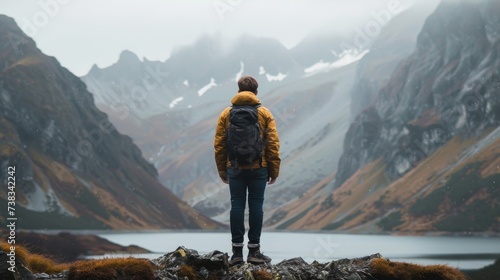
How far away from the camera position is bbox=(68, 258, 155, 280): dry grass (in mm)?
12222

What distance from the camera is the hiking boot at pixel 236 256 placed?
15.6 metres

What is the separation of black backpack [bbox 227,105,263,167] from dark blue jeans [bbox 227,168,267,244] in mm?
340

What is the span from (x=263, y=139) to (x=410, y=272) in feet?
15.7

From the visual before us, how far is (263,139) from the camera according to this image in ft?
52.4

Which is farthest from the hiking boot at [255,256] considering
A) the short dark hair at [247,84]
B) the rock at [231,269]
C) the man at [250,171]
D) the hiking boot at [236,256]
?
the short dark hair at [247,84]

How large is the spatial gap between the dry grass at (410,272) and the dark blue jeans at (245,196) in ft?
10.6

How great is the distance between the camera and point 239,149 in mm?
15547

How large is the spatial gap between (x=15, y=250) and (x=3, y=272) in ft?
4.78

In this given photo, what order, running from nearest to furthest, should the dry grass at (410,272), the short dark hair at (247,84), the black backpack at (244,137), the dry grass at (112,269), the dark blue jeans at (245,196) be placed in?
the dry grass at (112,269), the dry grass at (410,272), the black backpack at (244,137), the dark blue jeans at (245,196), the short dark hair at (247,84)

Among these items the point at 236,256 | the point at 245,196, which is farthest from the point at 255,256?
the point at 245,196

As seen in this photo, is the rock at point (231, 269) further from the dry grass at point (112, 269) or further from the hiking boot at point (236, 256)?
the dry grass at point (112, 269)

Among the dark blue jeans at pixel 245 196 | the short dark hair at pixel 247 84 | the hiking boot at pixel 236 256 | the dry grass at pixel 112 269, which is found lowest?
the dry grass at pixel 112 269

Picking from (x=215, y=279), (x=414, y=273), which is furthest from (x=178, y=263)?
(x=414, y=273)

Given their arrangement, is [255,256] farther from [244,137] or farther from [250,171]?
[244,137]
